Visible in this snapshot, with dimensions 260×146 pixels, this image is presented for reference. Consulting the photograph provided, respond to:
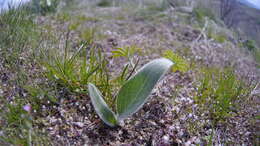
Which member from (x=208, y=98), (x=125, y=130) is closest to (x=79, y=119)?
(x=125, y=130)

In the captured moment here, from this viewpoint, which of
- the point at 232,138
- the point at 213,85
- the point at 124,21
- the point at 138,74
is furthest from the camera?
the point at 124,21

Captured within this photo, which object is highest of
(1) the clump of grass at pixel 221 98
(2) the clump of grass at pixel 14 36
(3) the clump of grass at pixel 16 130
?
(2) the clump of grass at pixel 14 36

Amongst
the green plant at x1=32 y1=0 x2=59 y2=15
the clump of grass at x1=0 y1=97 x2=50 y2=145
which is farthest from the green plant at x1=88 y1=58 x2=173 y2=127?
the green plant at x1=32 y1=0 x2=59 y2=15

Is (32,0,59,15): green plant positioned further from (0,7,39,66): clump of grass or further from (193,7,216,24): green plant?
(193,7,216,24): green plant

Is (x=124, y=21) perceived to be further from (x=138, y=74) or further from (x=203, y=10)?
(x=138, y=74)

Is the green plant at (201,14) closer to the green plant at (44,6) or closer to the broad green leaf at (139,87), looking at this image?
the green plant at (44,6)

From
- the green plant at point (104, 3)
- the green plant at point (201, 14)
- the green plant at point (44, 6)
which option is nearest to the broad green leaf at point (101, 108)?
the green plant at point (44, 6)

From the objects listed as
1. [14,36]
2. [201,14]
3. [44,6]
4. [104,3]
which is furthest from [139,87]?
[104,3]
